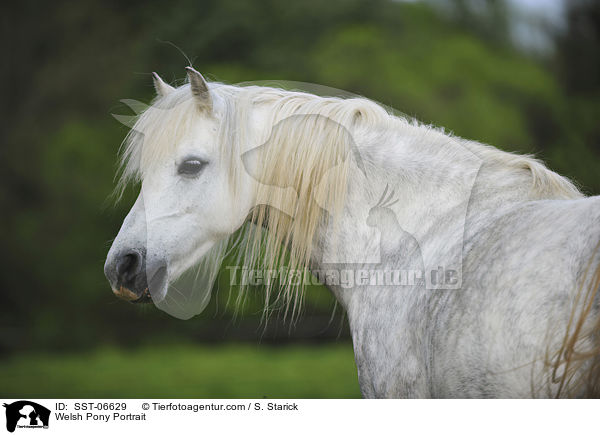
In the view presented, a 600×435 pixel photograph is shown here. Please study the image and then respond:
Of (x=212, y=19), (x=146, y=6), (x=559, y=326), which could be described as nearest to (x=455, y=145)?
(x=559, y=326)

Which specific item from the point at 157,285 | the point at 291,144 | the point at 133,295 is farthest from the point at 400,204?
the point at 133,295

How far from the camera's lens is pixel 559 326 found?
1.46 m

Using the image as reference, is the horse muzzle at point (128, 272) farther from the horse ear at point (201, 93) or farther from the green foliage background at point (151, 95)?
the green foliage background at point (151, 95)

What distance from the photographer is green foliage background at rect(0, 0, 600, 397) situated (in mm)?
7711

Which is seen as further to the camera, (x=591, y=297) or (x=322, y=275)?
(x=322, y=275)

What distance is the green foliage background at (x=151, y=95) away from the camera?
7.71 meters

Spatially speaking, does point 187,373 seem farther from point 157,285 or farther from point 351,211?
point 351,211

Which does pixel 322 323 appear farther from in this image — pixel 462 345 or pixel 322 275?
pixel 462 345

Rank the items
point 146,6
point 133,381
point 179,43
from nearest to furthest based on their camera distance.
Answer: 1. point 133,381
2. point 179,43
3. point 146,6

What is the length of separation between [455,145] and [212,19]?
7164 mm

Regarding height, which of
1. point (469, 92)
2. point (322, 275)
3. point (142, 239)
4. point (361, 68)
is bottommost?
point (322, 275)

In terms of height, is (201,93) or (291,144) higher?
(201,93)
